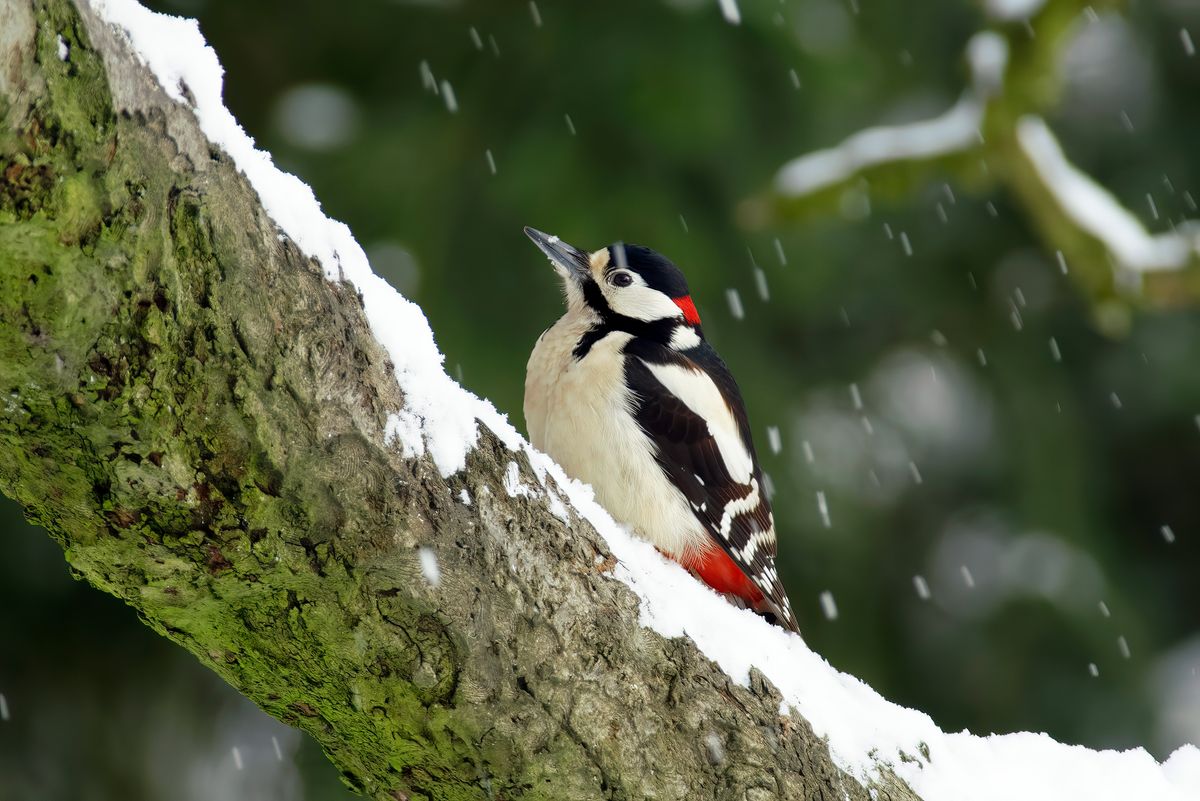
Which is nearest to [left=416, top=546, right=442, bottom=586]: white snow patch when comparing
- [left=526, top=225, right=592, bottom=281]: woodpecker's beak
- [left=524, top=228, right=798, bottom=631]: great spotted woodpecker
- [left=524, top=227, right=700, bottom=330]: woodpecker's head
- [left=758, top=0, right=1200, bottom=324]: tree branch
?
[left=524, top=228, right=798, bottom=631]: great spotted woodpecker

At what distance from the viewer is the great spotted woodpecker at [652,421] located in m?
3.30

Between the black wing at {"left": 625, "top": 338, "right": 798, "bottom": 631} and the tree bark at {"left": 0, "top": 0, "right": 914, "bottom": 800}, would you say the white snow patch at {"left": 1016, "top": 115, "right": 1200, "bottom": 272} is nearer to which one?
the black wing at {"left": 625, "top": 338, "right": 798, "bottom": 631}

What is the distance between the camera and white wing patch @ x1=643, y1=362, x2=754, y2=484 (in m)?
3.46

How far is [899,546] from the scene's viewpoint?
633 centimetres

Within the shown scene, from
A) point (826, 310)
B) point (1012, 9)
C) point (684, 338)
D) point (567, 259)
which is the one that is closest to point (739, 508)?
point (684, 338)

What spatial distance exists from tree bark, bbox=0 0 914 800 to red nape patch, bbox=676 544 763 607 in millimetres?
1131

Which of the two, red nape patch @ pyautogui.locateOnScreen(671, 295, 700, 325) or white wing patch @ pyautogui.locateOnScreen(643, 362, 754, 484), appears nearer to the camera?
white wing patch @ pyautogui.locateOnScreen(643, 362, 754, 484)

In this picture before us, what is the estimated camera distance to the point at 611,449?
10.8 ft

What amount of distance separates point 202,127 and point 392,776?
3.61ft

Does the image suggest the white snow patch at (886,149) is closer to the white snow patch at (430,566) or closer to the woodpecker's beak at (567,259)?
the woodpecker's beak at (567,259)

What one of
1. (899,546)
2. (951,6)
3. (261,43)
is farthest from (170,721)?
(951,6)

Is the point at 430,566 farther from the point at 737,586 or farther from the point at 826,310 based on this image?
the point at 826,310

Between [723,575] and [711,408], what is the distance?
17.7 inches

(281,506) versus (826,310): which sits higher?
(281,506)
